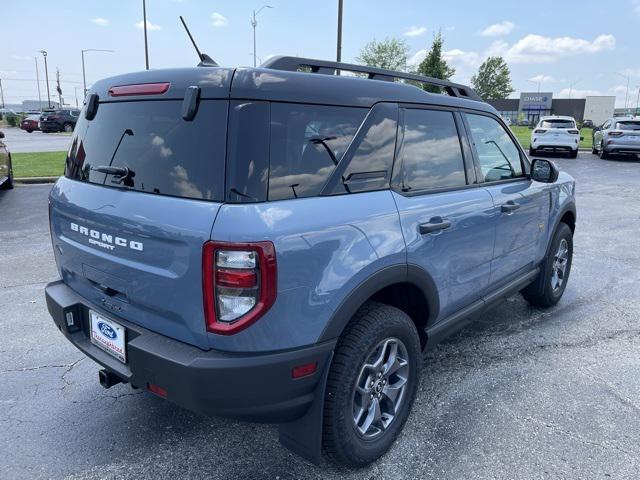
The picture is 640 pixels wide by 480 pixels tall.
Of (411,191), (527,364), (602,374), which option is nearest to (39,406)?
(411,191)

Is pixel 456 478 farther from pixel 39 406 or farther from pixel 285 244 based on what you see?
pixel 39 406

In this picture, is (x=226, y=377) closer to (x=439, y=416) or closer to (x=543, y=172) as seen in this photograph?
(x=439, y=416)

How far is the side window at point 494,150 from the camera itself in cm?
336

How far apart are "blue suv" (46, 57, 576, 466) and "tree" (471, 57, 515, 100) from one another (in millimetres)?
70975

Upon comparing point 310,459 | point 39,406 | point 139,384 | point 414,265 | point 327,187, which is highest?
point 327,187

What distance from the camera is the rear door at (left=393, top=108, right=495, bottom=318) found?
2.61 m

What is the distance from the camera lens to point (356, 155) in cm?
236

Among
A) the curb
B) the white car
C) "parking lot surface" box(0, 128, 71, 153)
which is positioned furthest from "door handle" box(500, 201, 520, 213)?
the white car

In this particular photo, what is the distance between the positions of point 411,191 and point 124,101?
60.2 inches

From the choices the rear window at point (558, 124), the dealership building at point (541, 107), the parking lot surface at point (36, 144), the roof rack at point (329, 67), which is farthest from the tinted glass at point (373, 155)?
the dealership building at point (541, 107)

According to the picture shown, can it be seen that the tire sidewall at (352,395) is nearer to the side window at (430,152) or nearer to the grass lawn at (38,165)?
the side window at (430,152)

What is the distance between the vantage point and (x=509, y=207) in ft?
11.2

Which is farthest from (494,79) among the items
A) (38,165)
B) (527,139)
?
(38,165)

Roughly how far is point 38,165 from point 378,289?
1409cm
